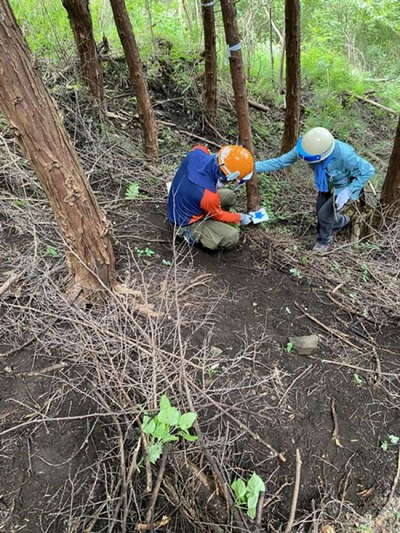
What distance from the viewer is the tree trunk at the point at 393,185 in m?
3.64

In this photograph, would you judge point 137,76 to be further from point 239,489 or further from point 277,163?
point 239,489

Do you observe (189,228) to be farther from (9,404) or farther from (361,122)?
(361,122)

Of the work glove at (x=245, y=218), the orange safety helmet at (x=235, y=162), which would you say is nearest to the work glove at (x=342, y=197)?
the work glove at (x=245, y=218)

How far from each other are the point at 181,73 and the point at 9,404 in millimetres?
5480

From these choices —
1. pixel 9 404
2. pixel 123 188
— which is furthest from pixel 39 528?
pixel 123 188

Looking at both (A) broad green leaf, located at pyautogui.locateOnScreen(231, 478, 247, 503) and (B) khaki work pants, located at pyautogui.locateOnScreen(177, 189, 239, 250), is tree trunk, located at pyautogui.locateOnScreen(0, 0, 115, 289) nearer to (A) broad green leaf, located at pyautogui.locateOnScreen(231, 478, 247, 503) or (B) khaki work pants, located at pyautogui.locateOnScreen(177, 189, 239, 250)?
(B) khaki work pants, located at pyautogui.locateOnScreen(177, 189, 239, 250)

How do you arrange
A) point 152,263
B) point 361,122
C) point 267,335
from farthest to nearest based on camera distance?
point 361,122, point 152,263, point 267,335

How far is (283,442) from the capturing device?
2219 mm

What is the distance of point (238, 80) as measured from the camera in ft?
10.5

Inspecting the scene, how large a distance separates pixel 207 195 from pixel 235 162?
0.38m

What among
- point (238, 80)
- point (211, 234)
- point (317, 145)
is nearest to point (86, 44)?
point (238, 80)

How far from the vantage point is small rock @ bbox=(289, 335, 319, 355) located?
107 inches

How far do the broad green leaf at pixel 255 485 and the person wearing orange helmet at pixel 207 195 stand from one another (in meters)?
2.09

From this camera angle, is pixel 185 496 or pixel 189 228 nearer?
pixel 185 496
